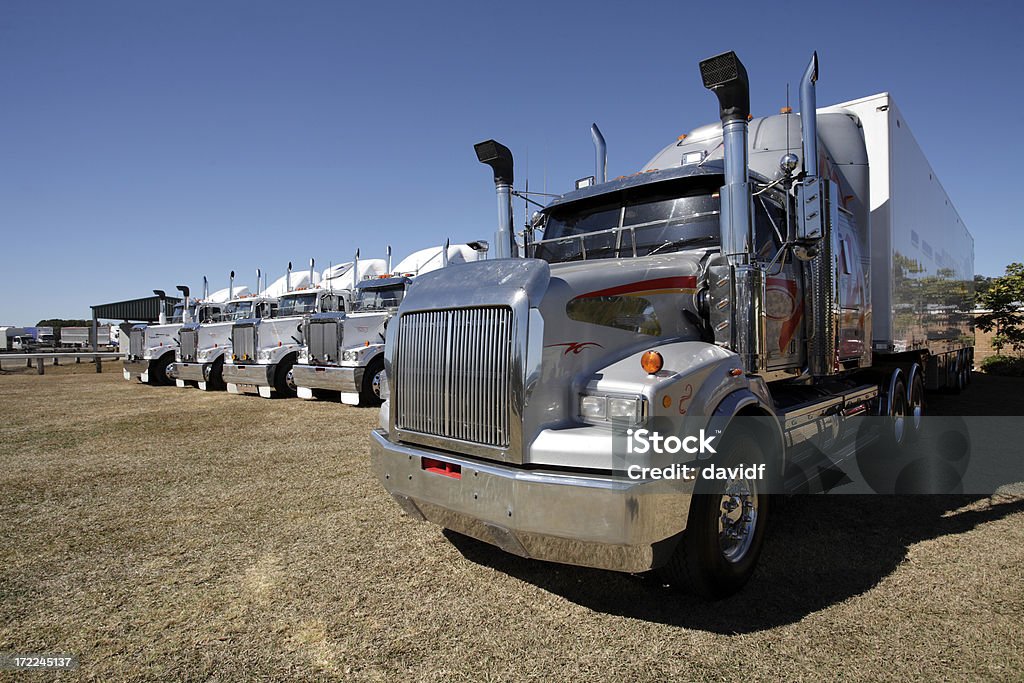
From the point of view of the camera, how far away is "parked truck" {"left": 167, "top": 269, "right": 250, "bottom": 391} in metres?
15.4

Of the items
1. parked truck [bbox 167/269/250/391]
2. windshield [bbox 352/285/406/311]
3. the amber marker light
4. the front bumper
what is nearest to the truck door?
the amber marker light

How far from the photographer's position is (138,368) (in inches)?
695

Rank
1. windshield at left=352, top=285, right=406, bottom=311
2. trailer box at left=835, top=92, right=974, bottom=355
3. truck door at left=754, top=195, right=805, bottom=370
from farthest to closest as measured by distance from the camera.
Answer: windshield at left=352, top=285, right=406, bottom=311
trailer box at left=835, top=92, right=974, bottom=355
truck door at left=754, top=195, right=805, bottom=370

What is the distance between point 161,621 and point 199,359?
14.4 m

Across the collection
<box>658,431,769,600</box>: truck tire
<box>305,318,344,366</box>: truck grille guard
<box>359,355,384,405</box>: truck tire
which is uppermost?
<box>305,318,344,366</box>: truck grille guard

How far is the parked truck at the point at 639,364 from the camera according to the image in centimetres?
294

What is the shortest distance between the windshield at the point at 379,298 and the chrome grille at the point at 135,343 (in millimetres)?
9710

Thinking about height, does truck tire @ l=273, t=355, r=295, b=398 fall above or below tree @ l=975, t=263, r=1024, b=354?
below

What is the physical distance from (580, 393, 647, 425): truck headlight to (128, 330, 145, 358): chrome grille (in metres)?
18.8

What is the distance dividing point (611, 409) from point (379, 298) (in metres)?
9.85

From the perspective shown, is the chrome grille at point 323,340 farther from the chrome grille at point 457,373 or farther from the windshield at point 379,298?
the chrome grille at point 457,373

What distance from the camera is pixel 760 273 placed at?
148 inches

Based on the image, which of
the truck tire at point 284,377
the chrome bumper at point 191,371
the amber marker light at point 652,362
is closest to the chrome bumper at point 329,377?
the truck tire at point 284,377

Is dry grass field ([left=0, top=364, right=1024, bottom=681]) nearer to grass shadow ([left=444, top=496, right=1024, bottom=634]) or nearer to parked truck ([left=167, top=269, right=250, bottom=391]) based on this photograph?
grass shadow ([left=444, top=496, right=1024, bottom=634])
